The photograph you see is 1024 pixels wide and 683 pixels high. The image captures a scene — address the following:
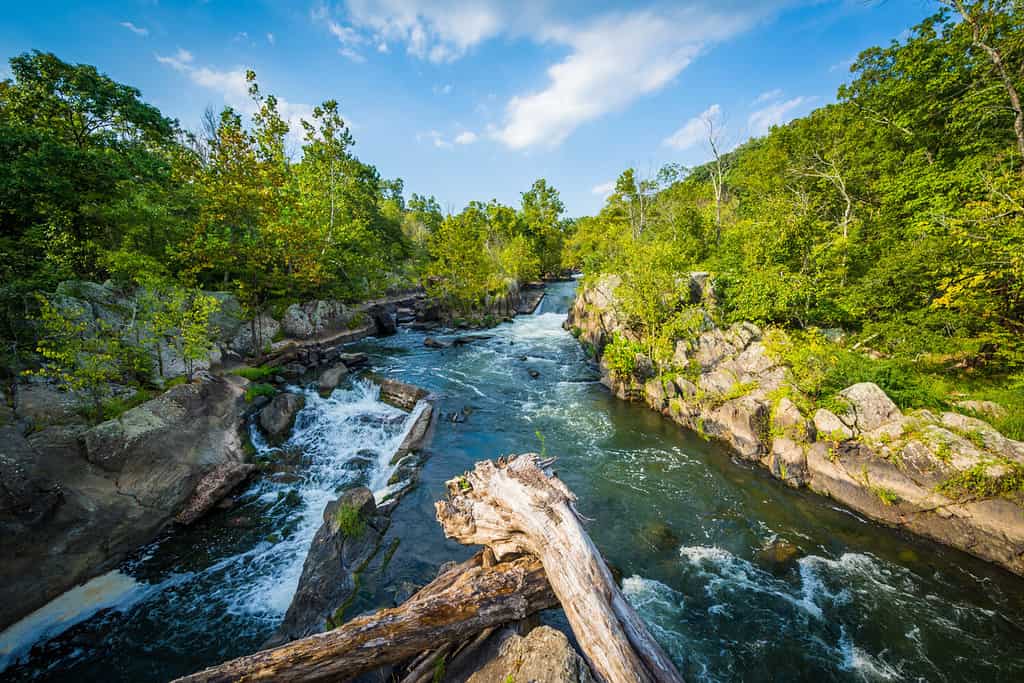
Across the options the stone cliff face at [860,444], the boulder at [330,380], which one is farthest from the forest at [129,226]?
the stone cliff face at [860,444]

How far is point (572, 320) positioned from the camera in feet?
88.6

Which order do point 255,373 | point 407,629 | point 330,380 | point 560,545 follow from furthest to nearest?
1. point 330,380
2. point 255,373
3. point 560,545
4. point 407,629

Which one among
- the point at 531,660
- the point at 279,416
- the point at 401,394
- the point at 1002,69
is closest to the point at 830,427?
the point at 531,660

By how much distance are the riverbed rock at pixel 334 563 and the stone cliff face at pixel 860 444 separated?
10329 millimetres

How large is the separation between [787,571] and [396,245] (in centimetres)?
4534

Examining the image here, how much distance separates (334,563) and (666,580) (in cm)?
610

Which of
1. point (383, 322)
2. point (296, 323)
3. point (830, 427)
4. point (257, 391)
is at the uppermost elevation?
point (296, 323)

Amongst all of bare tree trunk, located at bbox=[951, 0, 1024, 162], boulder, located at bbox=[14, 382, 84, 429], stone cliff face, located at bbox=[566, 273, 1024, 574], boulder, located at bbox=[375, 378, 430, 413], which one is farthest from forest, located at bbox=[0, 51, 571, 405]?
bare tree trunk, located at bbox=[951, 0, 1024, 162]

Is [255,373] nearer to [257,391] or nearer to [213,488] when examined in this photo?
[257,391]

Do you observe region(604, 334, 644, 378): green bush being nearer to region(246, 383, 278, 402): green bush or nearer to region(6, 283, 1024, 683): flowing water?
region(6, 283, 1024, 683): flowing water

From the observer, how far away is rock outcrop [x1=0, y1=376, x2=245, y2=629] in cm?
545

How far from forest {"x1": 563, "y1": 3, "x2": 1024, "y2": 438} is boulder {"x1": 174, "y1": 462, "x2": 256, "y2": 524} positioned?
1387 cm

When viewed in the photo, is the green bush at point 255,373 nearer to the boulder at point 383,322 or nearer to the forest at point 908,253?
the boulder at point 383,322

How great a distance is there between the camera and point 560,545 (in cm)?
324
